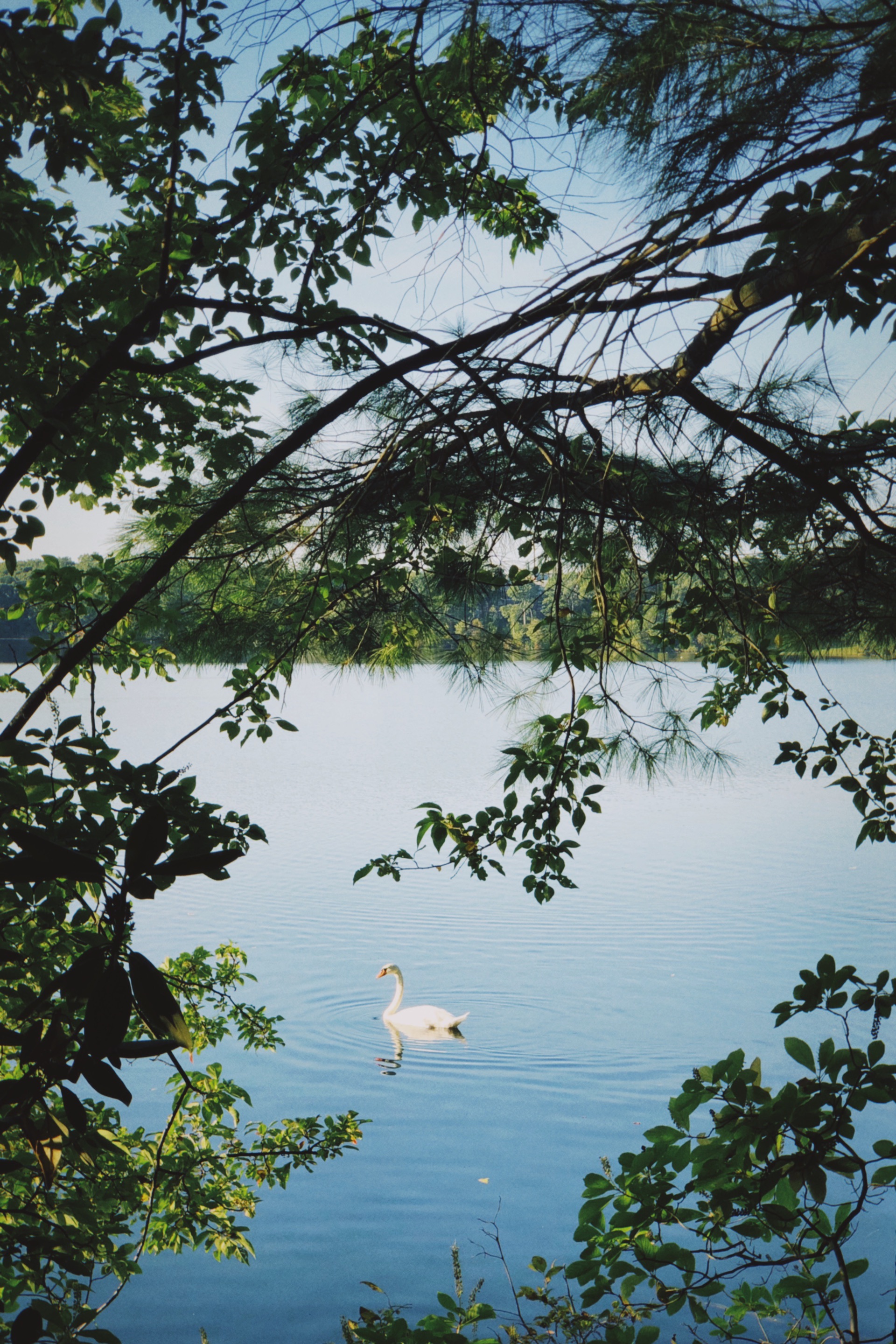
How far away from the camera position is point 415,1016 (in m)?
6.20

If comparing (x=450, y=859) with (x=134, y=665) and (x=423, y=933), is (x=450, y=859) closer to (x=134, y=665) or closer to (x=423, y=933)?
(x=134, y=665)

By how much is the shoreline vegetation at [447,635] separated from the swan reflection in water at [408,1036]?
3.99 meters

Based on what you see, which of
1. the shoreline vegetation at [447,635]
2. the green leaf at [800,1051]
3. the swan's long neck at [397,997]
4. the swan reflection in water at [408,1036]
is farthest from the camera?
the swan's long neck at [397,997]

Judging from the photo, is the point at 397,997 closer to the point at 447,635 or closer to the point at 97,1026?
the point at 447,635

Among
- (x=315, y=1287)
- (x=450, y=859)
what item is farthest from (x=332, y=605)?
(x=315, y=1287)

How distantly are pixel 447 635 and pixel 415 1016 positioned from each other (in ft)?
14.1

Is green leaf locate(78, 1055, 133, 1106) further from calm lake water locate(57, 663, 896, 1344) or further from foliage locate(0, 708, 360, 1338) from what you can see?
calm lake water locate(57, 663, 896, 1344)

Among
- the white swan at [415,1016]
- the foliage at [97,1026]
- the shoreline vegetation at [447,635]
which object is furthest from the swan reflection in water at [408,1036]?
the shoreline vegetation at [447,635]

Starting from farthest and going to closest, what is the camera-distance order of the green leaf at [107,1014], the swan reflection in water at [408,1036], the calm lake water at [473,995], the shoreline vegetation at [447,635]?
the swan reflection in water at [408,1036], the calm lake water at [473,995], the shoreline vegetation at [447,635], the green leaf at [107,1014]

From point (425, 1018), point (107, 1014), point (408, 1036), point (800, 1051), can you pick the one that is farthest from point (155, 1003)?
point (408, 1036)

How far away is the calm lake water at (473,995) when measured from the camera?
4.20m

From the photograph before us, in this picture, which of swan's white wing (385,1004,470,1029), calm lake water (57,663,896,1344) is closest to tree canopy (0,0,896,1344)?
calm lake water (57,663,896,1344)

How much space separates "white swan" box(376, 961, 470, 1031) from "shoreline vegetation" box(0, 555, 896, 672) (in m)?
3.85

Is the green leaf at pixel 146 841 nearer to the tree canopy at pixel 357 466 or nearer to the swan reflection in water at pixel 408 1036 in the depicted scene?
the tree canopy at pixel 357 466
